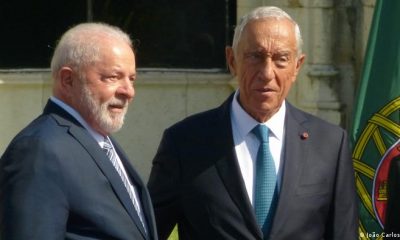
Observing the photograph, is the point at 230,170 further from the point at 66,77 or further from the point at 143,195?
the point at 66,77

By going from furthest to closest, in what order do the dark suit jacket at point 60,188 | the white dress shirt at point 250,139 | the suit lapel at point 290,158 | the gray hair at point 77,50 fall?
the white dress shirt at point 250,139
the suit lapel at point 290,158
the gray hair at point 77,50
the dark suit jacket at point 60,188

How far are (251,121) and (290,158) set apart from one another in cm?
20

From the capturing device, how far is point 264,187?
4.10 m

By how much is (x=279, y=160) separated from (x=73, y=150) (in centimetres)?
94

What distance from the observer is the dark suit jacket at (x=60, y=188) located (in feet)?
11.0

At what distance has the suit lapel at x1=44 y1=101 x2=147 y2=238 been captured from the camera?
11.8 feet

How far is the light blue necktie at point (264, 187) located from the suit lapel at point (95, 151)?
60 cm

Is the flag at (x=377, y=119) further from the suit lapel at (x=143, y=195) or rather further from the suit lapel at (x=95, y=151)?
the suit lapel at (x=95, y=151)

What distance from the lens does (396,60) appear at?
6.85 m

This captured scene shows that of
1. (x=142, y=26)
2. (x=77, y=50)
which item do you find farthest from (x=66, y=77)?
(x=142, y=26)

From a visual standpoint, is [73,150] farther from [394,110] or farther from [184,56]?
[184,56]

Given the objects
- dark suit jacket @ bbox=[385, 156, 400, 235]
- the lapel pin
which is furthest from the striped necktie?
dark suit jacket @ bbox=[385, 156, 400, 235]

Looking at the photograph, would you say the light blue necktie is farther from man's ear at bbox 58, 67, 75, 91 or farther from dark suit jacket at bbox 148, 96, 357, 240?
man's ear at bbox 58, 67, 75, 91

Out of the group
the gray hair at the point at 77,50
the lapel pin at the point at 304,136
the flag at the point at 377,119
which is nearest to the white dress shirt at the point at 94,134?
the gray hair at the point at 77,50
